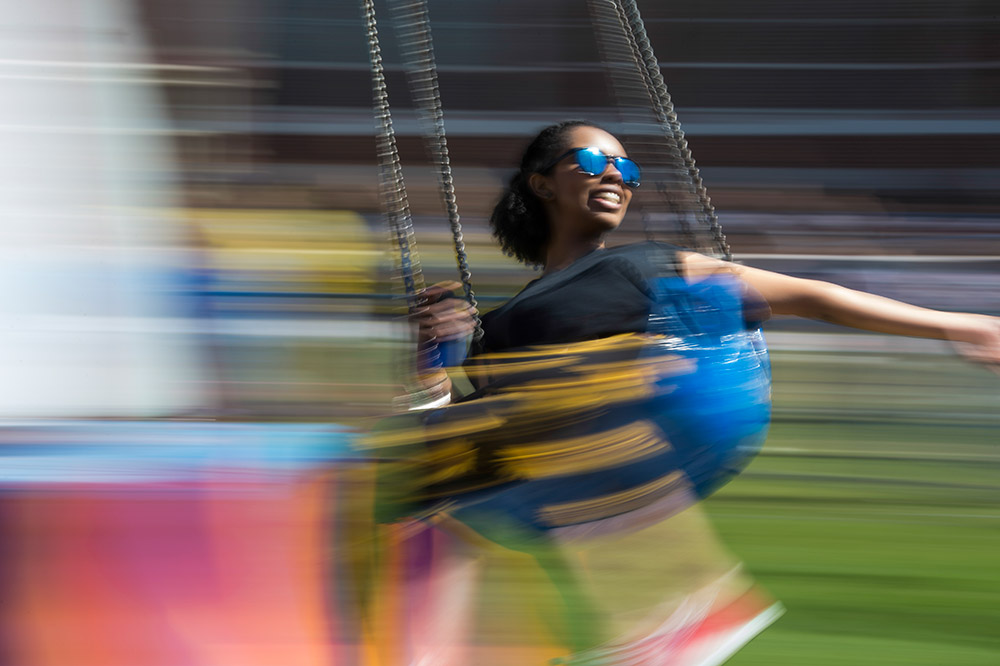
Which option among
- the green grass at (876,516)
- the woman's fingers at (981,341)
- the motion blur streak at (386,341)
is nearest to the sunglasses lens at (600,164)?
the motion blur streak at (386,341)

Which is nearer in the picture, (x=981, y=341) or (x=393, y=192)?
(x=981, y=341)

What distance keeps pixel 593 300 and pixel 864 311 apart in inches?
15.6

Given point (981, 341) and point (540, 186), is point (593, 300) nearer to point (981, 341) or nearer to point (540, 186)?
point (540, 186)

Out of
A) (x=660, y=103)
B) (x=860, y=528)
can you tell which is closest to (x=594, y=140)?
(x=660, y=103)

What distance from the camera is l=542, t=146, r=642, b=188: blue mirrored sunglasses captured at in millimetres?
1653

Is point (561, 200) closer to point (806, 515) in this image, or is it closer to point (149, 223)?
point (149, 223)

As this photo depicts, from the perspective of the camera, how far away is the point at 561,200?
1719 millimetres

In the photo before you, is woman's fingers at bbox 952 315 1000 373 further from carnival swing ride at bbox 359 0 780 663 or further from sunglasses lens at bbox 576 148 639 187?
sunglasses lens at bbox 576 148 639 187

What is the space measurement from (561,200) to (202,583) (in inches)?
34.5

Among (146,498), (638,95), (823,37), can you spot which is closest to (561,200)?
(638,95)

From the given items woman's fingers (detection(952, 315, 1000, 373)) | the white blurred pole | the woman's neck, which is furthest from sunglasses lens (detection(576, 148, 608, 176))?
the white blurred pole

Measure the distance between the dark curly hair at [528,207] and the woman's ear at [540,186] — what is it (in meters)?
0.01

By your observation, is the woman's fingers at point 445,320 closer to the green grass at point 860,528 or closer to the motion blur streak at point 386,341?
the motion blur streak at point 386,341

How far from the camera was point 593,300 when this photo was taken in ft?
4.90
